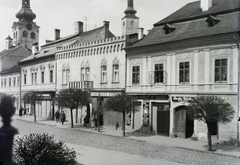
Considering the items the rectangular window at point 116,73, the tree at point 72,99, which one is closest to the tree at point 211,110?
the rectangular window at point 116,73

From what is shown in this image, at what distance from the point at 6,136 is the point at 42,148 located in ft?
4.85

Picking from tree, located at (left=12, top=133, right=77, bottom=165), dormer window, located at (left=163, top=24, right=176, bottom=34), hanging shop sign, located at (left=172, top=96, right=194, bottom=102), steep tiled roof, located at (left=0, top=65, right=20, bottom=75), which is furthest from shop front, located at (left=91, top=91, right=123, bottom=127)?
steep tiled roof, located at (left=0, top=65, right=20, bottom=75)

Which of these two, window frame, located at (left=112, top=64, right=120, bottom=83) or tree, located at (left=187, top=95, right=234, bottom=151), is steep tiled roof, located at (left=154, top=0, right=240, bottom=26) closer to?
window frame, located at (left=112, top=64, right=120, bottom=83)

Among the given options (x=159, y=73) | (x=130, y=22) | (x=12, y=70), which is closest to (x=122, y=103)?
(x=159, y=73)

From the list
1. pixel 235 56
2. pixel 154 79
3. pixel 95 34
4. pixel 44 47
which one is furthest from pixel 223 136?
pixel 44 47

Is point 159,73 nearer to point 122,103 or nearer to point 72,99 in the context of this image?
point 122,103

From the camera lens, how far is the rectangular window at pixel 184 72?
58.1 ft

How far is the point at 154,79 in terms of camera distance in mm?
19547

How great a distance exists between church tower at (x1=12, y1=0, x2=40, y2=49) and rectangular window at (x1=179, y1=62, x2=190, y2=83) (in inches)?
367

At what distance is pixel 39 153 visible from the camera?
648 centimetres

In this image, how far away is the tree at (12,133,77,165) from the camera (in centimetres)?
640

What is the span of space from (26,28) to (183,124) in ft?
70.3

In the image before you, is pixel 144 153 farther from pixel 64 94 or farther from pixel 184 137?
pixel 64 94

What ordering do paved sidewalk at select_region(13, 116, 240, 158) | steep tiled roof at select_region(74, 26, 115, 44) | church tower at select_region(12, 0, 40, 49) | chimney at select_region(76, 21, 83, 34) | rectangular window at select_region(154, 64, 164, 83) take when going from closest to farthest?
church tower at select_region(12, 0, 40, 49)
paved sidewalk at select_region(13, 116, 240, 158)
rectangular window at select_region(154, 64, 164, 83)
steep tiled roof at select_region(74, 26, 115, 44)
chimney at select_region(76, 21, 83, 34)
